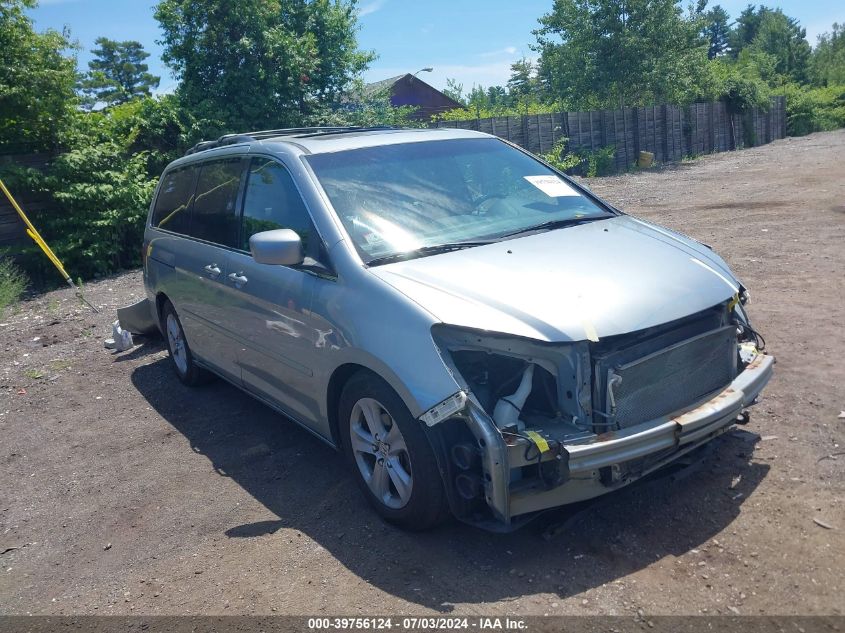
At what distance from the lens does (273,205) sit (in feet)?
15.2

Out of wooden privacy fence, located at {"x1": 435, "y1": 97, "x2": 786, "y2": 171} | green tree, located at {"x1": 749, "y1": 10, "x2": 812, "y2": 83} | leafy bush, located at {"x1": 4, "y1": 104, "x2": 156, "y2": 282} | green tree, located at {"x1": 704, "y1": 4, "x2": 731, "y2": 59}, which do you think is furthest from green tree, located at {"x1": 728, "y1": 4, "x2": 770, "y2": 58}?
leafy bush, located at {"x1": 4, "y1": 104, "x2": 156, "y2": 282}

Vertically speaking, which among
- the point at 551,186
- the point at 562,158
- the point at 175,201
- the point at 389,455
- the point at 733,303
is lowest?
the point at 389,455

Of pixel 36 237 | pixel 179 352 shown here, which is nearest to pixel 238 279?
pixel 179 352

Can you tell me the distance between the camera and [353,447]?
391 centimetres

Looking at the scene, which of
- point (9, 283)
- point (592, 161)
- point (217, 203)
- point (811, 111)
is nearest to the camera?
point (217, 203)

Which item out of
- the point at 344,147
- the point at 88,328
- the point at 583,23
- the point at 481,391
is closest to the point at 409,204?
the point at 344,147

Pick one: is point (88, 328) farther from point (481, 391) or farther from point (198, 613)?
point (481, 391)

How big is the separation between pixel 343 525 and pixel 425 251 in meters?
1.54

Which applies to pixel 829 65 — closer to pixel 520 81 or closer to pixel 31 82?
pixel 520 81

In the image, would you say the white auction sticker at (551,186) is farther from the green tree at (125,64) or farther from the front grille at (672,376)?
the green tree at (125,64)

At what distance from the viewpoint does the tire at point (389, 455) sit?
3387 mm

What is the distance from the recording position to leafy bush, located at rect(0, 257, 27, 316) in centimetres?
1086

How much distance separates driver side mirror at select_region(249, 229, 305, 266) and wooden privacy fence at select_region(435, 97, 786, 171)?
14.5 metres

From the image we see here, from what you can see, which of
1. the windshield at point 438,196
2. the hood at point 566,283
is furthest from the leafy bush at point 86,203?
the hood at point 566,283
